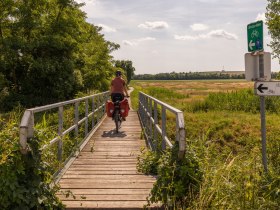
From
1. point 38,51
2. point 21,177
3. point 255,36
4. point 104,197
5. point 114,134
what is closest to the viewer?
point 21,177

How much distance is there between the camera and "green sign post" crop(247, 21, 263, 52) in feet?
20.6

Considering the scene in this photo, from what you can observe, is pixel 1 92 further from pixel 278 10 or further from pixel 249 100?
pixel 278 10

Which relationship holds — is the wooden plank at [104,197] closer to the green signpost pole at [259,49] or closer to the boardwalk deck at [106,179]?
the boardwalk deck at [106,179]

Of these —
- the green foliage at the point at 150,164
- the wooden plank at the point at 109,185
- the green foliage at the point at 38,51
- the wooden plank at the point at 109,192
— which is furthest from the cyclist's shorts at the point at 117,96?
the green foliage at the point at 38,51

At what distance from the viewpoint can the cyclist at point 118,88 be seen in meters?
11.4

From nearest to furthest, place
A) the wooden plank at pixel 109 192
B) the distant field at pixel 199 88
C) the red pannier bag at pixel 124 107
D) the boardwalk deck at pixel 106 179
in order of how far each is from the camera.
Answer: the boardwalk deck at pixel 106 179, the wooden plank at pixel 109 192, the red pannier bag at pixel 124 107, the distant field at pixel 199 88

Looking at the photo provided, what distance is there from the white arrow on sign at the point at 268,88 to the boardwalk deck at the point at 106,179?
7.83 feet

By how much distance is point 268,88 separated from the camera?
242 inches

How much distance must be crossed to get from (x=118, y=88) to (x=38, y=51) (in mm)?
18658

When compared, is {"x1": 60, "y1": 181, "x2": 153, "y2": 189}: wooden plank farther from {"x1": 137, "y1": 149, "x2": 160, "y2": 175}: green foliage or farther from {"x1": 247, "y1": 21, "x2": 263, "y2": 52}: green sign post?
{"x1": 247, "y1": 21, "x2": 263, "y2": 52}: green sign post

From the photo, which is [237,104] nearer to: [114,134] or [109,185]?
[114,134]

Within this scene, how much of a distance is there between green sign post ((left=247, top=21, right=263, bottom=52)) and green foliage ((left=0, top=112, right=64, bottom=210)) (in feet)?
13.3

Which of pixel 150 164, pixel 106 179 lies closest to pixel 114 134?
pixel 150 164

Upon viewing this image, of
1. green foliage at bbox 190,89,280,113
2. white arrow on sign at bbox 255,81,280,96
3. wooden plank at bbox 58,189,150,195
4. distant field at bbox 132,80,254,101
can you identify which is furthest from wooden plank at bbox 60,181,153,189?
distant field at bbox 132,80,254,101
